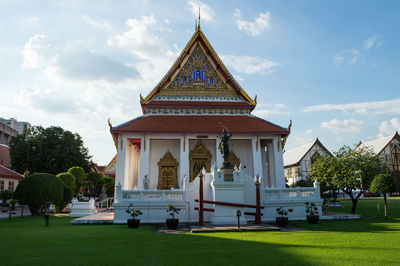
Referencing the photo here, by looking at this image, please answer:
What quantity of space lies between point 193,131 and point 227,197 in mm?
6442

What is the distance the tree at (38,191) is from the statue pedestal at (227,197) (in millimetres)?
10374

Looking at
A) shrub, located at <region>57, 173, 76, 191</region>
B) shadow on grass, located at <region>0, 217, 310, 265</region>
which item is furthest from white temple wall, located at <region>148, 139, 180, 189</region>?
shadow on grass, located at <region>0, 217, 310, 265</region>

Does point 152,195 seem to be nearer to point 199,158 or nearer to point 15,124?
point 199,158

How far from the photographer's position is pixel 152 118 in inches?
717

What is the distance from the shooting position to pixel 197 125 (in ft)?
57.1

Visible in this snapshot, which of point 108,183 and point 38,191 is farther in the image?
point 108,183

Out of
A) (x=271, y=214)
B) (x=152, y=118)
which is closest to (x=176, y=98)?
(x=152, y=118)

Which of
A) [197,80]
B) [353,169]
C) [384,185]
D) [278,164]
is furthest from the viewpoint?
[197,80]

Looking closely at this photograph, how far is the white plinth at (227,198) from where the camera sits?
35.1 feet

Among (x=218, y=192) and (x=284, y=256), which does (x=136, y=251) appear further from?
(x=218, y=192)

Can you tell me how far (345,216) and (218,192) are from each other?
18.5 ft

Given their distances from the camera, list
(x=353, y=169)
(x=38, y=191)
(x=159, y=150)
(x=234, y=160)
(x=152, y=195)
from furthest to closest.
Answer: (x=159, y=150) < (x=234, y=160) < (x=38, y=191) < (x=353, y=169) < (x=152, y=195)

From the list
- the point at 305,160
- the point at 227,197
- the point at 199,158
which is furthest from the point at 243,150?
the point at 305,160

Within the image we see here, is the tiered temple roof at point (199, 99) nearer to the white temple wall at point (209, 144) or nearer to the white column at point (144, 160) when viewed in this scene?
the white column at point (144, 160)
